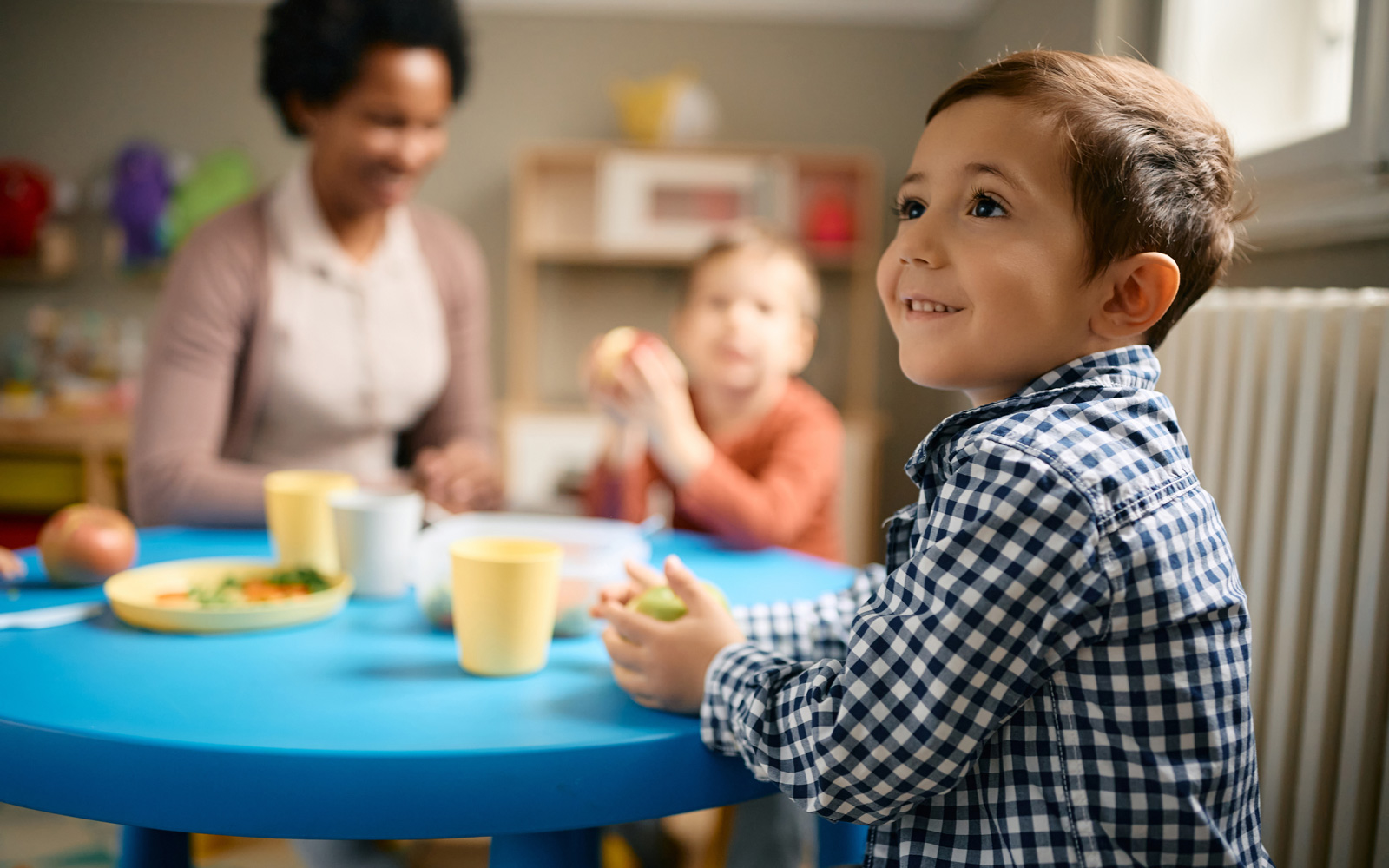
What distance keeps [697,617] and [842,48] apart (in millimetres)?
3865

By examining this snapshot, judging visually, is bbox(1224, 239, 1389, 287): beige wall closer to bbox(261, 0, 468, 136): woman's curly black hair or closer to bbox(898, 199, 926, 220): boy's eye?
bbox(898, 199, 926, 220): boy's eye

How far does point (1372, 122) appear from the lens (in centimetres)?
121

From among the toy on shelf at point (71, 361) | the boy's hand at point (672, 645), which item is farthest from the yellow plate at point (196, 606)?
the toy on shelf at point (71, 361)

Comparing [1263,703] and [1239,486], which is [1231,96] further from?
[1263,703]

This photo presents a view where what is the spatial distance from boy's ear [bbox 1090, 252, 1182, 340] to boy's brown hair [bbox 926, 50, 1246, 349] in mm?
11

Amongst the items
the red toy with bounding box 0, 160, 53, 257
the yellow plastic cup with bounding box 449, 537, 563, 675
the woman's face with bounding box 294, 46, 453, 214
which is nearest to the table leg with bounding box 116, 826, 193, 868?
the yellow plastic cup with bounding box 449, 537, 563, 675

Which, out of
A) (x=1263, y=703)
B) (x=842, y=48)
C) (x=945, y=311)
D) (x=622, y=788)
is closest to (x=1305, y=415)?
(x=1263, y=703)

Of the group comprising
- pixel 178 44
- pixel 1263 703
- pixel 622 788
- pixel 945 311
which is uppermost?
pixel 178 44

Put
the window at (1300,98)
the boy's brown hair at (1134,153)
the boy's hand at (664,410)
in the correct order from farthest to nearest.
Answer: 1. the boy's hand at (664,410)
2. the window at (1300,98)
3. the boy's brown hair at (1134,153)

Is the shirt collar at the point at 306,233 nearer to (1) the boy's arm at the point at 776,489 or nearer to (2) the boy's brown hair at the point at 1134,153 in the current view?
(1) the boy's arm at the point at 776,489

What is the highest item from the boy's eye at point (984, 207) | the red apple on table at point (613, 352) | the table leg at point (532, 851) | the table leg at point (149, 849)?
the boy's eye at point (984, 207)

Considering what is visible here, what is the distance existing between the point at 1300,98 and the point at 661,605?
5.40 ft

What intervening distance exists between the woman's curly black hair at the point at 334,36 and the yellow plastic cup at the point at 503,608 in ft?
3.53

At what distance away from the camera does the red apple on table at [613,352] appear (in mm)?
1393
